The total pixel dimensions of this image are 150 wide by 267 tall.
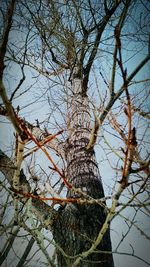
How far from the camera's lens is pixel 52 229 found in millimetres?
2627

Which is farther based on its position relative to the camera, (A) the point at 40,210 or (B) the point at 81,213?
(A) the point at 40,210

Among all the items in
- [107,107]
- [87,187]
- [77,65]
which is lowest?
[87,187]

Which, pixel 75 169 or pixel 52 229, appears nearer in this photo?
pixel 52 229

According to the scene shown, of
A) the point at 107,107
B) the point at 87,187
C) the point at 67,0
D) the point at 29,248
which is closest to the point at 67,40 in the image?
the point at 67,0

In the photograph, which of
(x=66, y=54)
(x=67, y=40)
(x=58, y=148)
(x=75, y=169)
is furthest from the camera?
(x=66, y=54)

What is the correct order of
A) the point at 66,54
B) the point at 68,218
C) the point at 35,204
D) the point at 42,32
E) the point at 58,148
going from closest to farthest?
1. the point at 68,218
2. the point at 35,204
3. the point at 58,148
4. the point at 42,32
5. the point at 66,54

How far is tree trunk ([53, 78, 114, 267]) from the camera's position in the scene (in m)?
2.37

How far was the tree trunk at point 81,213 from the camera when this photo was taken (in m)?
2.37

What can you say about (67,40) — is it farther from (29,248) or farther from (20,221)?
(29,248)

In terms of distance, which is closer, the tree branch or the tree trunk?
the tree trunk

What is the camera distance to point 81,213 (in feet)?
8.37

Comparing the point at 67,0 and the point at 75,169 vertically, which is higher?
the point at 67,0

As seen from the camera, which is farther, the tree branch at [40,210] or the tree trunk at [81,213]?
the tree branch at [40,210]

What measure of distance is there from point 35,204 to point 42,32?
304cm
